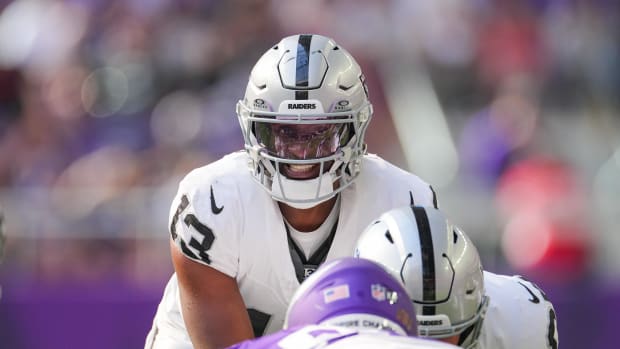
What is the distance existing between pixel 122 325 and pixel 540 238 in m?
1.93

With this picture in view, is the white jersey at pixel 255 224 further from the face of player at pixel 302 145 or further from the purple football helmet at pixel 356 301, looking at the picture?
the purple football helmet at pixel 356 301

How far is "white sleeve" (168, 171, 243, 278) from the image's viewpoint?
4008mm

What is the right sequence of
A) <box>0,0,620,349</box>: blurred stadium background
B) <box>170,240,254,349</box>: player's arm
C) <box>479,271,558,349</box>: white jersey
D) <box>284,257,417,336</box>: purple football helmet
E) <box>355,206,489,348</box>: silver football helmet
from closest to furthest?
<box>284,257,417,336</box>: purple football helmet → <box>355,206,489,348</box>: silver football helmet → <box>170,240,254,349</box>: player's arm → <box>479,271,558,349</box>: white jersey → <box>0,0,620,349</box>: blurred stadium background

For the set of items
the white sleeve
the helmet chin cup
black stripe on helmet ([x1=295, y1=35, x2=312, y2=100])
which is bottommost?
the white sleeve

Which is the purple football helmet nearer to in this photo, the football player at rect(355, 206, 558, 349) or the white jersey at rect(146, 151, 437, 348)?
the football player at rect(355, 206, 558, 349)

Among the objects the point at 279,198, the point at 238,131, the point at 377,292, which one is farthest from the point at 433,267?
the point at 238,131

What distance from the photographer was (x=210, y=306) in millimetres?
4012

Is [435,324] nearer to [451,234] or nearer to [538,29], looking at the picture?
[451,234]

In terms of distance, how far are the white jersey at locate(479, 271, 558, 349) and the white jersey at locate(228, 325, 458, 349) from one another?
1.53 meters

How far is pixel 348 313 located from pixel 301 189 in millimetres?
1345

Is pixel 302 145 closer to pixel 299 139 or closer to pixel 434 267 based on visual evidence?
pixel 299 139

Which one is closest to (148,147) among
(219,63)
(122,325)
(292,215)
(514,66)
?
(219,63)

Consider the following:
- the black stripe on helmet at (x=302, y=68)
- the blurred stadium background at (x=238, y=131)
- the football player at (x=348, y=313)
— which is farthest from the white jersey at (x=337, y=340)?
the blurred stadium background at (x=238, y=131)

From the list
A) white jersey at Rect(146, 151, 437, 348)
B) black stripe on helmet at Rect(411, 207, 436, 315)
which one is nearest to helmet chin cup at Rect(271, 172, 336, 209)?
white jersey at Rect(146, 151, 437, 348)
